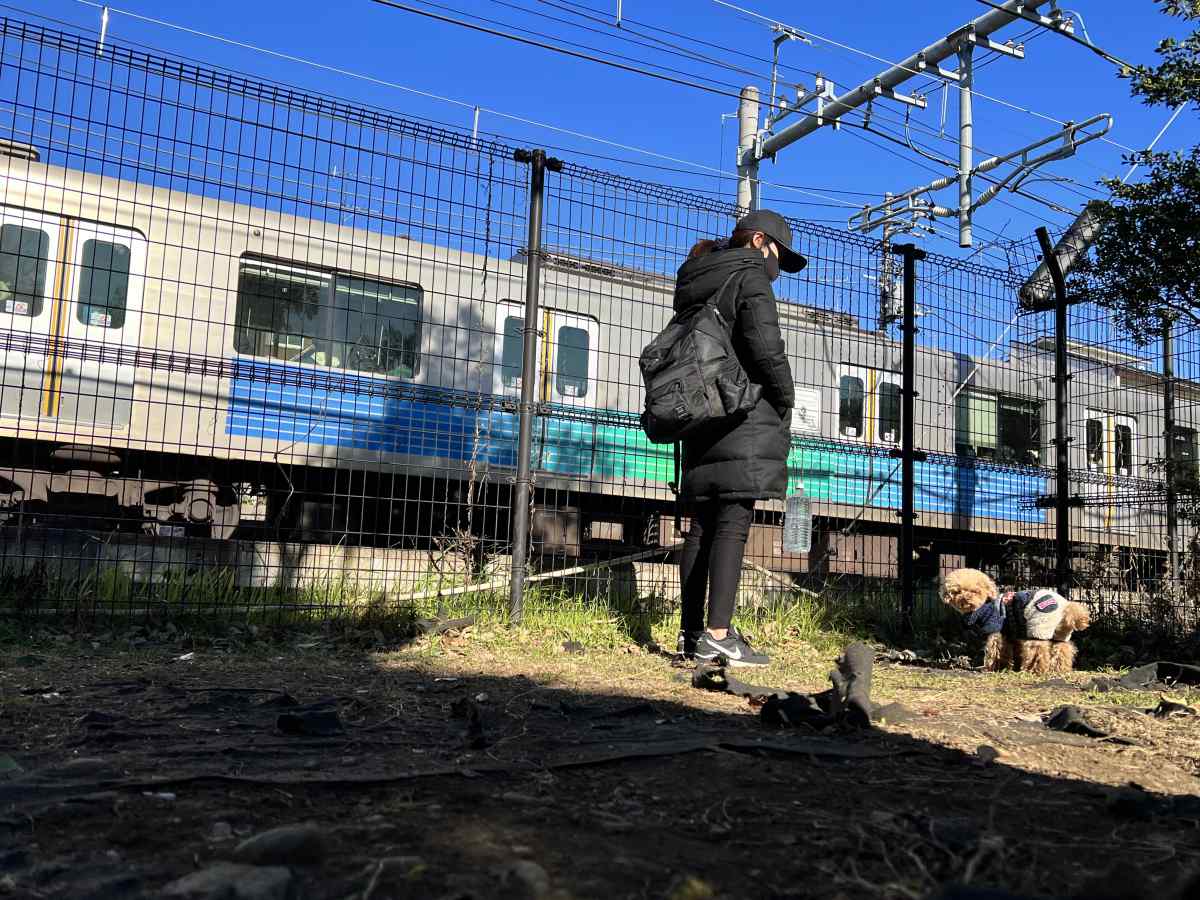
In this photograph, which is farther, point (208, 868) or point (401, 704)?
point (401, 704)

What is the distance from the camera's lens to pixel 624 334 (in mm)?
8016

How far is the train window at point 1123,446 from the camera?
8.06 m

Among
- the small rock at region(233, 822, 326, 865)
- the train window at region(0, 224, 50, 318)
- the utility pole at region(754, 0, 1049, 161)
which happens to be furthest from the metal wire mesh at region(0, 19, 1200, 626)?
the utility pole at region(754, 0, 1049, 161)

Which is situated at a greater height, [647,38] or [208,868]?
[647,38]

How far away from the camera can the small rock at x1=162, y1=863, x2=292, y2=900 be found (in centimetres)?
134

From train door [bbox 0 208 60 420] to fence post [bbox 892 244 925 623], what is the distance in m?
5.62

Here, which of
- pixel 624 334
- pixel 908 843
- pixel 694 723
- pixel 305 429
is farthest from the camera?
pixel 624 334

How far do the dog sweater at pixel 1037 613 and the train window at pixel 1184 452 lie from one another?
168cm

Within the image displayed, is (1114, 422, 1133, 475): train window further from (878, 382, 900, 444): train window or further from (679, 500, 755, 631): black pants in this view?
(679, 500, 755, 631): black pants

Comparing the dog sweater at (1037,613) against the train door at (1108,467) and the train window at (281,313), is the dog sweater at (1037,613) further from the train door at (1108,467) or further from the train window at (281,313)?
the train window at (281,313)

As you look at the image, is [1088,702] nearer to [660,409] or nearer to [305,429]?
[660,409]

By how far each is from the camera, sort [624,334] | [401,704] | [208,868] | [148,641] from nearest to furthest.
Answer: [208,868], [401,704], [148,641], [624,334]

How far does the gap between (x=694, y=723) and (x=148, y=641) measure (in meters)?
3.06

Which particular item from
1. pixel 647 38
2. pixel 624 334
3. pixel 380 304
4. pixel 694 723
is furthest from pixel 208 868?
pixel 647 38
